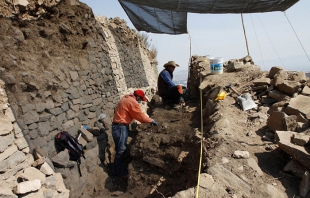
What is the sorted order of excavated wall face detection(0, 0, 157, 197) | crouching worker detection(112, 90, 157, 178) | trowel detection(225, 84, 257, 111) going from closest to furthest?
excavated wall face detection(0, 0, 157, 197), trowel detection(225, 84, 257, 111), crouching worker detection(112, 90, 157, 178)

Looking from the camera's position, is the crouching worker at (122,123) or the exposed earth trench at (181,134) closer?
the exposed earth trench at (181,134)

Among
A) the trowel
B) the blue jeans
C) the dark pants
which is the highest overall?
the trowel

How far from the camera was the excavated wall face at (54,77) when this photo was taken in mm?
3973

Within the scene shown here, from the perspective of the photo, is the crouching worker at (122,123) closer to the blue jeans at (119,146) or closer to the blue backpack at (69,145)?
the blue jeans at (119,146)

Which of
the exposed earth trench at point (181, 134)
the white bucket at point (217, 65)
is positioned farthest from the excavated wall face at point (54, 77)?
the white bucket at point (217, 65)

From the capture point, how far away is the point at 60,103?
16.0ft

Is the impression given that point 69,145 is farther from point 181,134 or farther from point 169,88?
point 169,88

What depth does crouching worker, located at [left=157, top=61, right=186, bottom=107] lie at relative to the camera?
22.4 feet

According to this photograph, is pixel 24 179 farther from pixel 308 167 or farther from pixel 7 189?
pixel 308 167

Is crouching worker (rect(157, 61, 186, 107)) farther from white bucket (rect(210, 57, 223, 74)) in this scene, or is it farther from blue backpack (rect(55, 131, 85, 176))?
blue backpack (rect(55, 131, 85, 176))

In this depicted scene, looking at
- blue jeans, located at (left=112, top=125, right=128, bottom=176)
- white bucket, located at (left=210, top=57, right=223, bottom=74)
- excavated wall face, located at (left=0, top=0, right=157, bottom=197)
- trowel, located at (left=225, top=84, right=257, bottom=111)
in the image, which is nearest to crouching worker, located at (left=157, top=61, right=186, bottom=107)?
white bucket, located at (left=210, top=57, right=223, bottom=74)

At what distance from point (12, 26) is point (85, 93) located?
211 cm

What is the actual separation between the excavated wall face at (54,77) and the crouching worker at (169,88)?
1527 mm

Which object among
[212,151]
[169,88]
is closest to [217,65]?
[169,88]
